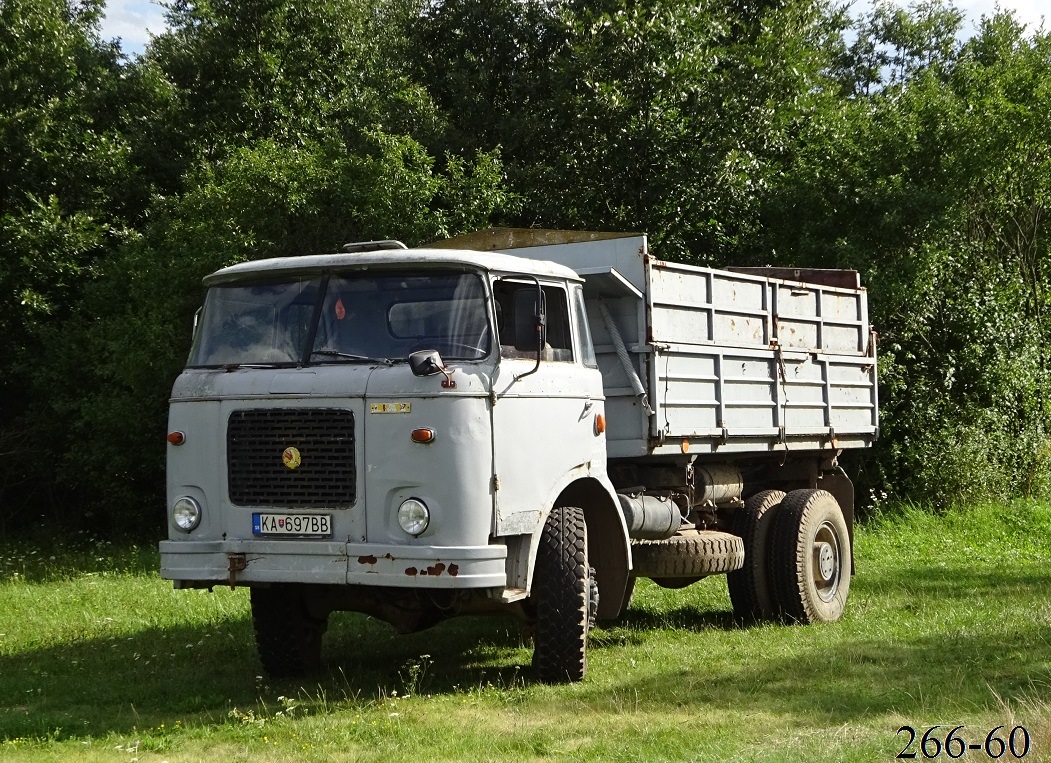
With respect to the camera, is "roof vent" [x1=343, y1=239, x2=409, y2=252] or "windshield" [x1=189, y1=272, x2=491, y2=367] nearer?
"windshield" [x1=189, y1=272, x2=491, y2=367]

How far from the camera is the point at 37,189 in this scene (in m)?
20.2

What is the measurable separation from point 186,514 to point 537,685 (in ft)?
7.62

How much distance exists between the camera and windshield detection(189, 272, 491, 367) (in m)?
7.42

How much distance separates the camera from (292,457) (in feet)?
24.1

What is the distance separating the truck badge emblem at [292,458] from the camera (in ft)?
24.1

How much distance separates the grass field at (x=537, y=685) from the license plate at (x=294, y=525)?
3.18 ft

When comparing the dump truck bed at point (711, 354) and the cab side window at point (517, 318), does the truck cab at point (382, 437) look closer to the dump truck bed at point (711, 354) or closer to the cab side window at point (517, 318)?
the cab side window at point (517, 318)

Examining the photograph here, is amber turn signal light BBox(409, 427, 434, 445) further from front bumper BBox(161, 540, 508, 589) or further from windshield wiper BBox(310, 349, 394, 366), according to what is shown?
front bumper BBox(161, 540, 508, 589)

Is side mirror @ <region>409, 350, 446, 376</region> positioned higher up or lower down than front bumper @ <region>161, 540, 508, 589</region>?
higher up

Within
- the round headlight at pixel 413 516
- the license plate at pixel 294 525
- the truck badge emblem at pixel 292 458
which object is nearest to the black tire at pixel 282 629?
the license plate at pixel 294 525

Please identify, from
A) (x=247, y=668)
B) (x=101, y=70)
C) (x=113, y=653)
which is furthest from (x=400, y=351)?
(x=101, y=70)

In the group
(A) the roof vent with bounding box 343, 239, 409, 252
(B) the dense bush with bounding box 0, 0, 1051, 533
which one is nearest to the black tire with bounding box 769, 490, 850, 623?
(A) the roof vent with bounding box 343, 239, 409, 252

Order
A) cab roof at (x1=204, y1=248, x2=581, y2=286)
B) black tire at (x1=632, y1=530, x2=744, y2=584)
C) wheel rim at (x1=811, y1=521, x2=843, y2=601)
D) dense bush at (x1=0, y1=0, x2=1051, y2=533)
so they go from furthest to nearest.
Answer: dense bush at (x1=0, y1=0, x2=1051, y2=533), wheel rim at (x1=811, y1=521, x2=843, y2=601), black tire at (x1=632, y1=530, x2=744, y2=584), cab roof at (x1=204, y1=248, x2=581, y2=286)

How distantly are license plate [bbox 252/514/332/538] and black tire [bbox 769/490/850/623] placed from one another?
4.64 m
